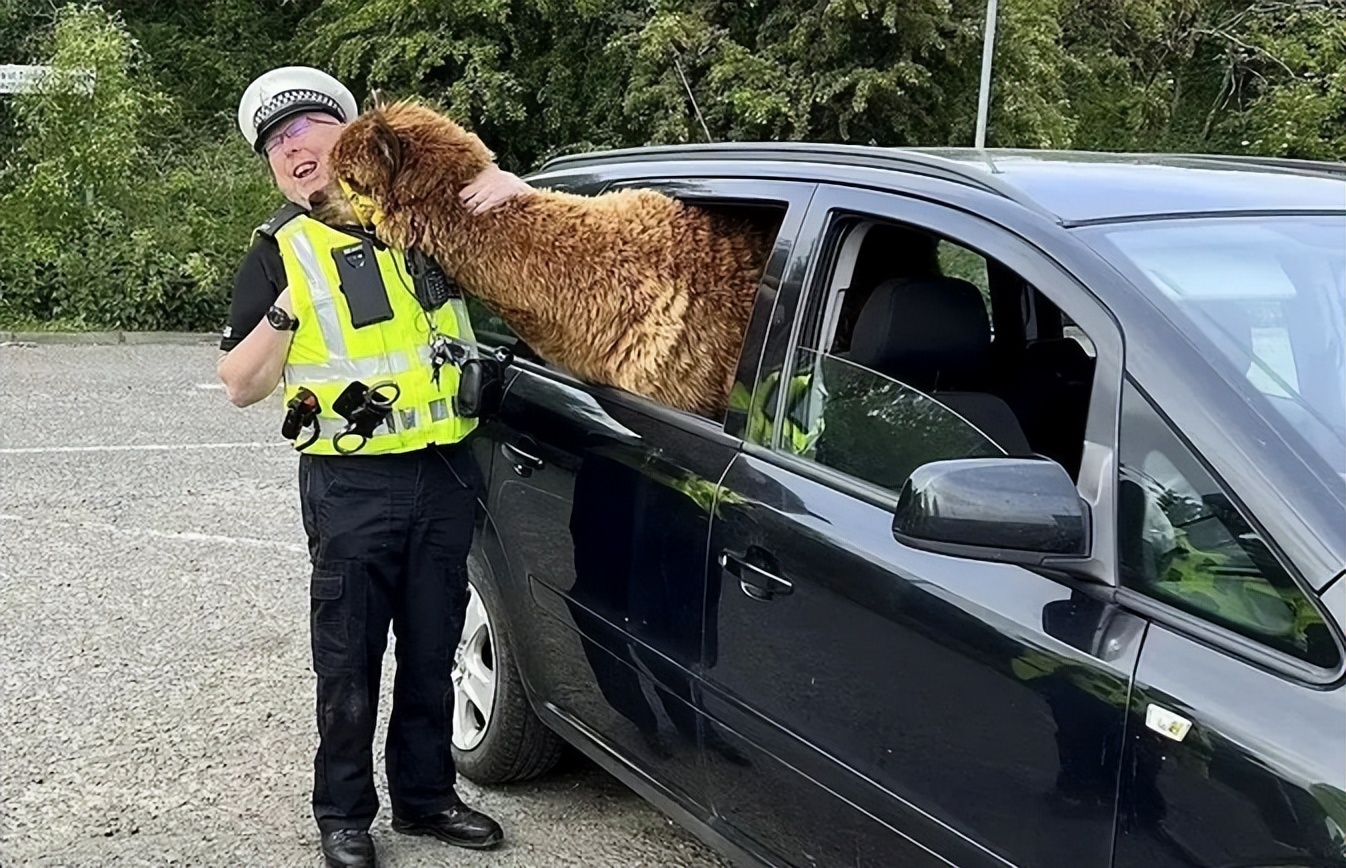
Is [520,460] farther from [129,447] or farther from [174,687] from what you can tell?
[129,447]

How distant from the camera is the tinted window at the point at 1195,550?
174 centimetres

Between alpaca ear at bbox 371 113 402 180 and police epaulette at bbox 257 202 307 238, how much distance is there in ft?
0.76

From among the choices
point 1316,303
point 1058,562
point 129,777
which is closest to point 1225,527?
point 1058,562

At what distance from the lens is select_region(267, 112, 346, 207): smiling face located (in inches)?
118

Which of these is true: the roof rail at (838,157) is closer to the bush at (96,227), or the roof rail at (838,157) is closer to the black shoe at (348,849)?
the black shoe at (348,849)

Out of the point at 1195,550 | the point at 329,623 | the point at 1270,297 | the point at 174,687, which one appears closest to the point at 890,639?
the point at 1195,550

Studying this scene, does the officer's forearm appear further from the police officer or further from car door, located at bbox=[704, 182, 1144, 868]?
car door, located at bbox=[704, 182, 1144, 868]

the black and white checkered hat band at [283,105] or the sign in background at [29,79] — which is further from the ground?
the sign in background at [29,79]

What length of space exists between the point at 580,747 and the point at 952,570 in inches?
56.8

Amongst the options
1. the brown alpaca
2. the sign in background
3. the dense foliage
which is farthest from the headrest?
the sign in background

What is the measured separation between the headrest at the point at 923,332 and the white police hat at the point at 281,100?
1338mm

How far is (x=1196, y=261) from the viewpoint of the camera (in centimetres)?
220

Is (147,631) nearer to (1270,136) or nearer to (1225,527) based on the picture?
(1225,527)

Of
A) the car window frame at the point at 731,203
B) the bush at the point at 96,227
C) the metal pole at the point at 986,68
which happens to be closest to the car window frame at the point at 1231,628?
the car window frame at the point at 731,203
